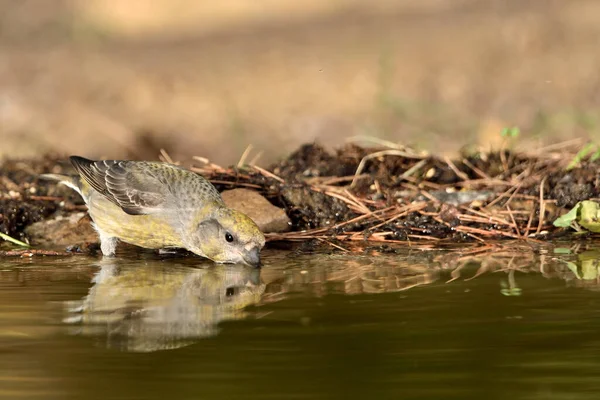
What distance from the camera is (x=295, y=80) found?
1569 centimetres

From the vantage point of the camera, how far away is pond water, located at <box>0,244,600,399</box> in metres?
2.89

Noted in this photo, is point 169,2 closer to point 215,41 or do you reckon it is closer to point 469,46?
point 215,41

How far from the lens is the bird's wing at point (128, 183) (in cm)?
615

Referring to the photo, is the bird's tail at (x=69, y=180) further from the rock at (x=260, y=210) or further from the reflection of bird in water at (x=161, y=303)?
the reflection of bird in water at (x=161, y=303)

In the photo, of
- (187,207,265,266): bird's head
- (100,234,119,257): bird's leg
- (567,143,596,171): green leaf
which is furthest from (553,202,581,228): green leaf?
(100,234,119,257): bird's leg

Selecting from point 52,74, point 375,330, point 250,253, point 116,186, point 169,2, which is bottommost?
point 375,330

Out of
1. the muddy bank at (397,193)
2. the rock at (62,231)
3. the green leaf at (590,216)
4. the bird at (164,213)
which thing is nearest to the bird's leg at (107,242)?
the bird at (164,213)

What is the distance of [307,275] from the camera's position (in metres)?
5.13

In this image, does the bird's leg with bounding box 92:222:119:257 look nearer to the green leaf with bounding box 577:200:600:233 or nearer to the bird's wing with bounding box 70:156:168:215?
the bird's wing with bounding box 70:156:168:215

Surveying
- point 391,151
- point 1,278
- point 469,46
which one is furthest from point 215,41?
point 1,278

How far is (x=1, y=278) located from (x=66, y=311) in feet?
3.67

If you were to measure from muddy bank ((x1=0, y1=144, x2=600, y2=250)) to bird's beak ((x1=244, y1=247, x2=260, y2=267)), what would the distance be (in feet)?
2.85

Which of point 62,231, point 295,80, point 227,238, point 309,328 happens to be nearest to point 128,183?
point 62,231

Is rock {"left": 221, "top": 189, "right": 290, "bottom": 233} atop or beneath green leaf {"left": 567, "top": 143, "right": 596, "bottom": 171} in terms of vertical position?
beneath
